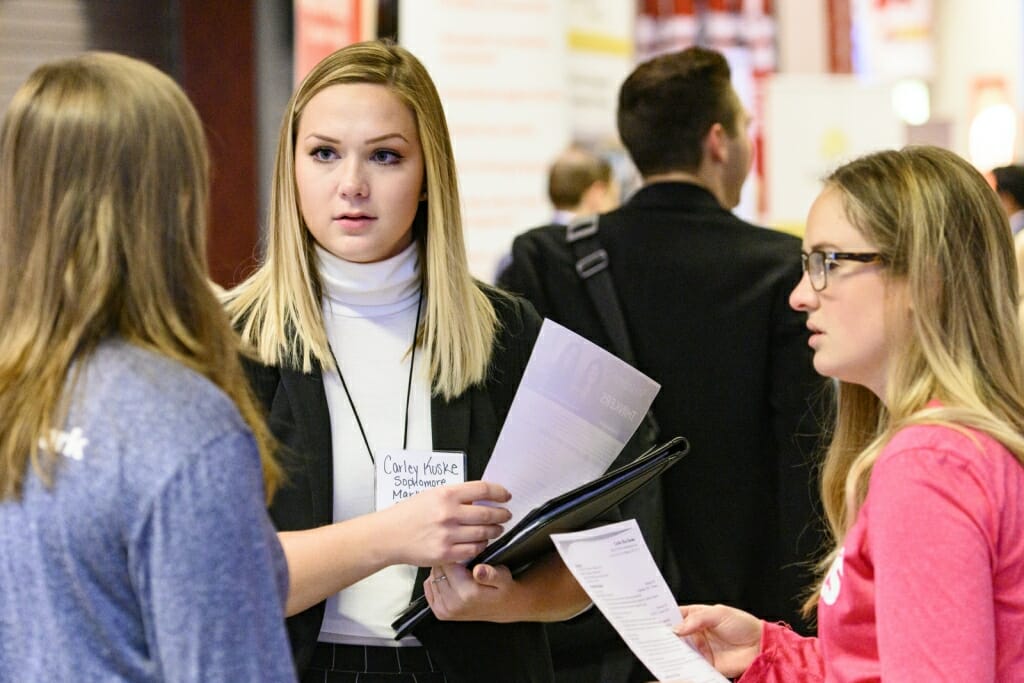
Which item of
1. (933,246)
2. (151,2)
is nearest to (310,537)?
(933,246)

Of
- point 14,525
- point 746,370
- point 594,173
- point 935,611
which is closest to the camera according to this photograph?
point 14,525

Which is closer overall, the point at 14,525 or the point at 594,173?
the point at 14,525

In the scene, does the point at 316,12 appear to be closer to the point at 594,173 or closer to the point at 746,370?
the point at 594,173

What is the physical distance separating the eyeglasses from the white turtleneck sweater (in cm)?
56

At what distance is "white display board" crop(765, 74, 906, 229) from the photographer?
23.7ft

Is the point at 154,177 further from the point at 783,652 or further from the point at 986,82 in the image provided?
the point at 986,82

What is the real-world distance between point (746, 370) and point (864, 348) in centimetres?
118

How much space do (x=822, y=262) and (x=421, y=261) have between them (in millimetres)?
618

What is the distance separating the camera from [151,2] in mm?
5289

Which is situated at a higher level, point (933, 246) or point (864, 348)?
point (933, 246)

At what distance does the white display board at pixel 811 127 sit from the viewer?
7.24 meters

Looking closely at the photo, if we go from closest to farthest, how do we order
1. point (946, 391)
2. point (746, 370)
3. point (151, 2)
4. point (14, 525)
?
point (14, 525) → point (946, 391) → point (746, 370) → point (151, 2)

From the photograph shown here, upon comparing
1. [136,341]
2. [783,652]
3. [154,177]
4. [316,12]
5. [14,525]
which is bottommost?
[783,652]

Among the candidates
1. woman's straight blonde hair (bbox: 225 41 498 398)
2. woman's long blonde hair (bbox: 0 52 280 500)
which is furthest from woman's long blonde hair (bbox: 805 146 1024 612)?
woman's long blonde hair (bbox: 0 52 280 500)
